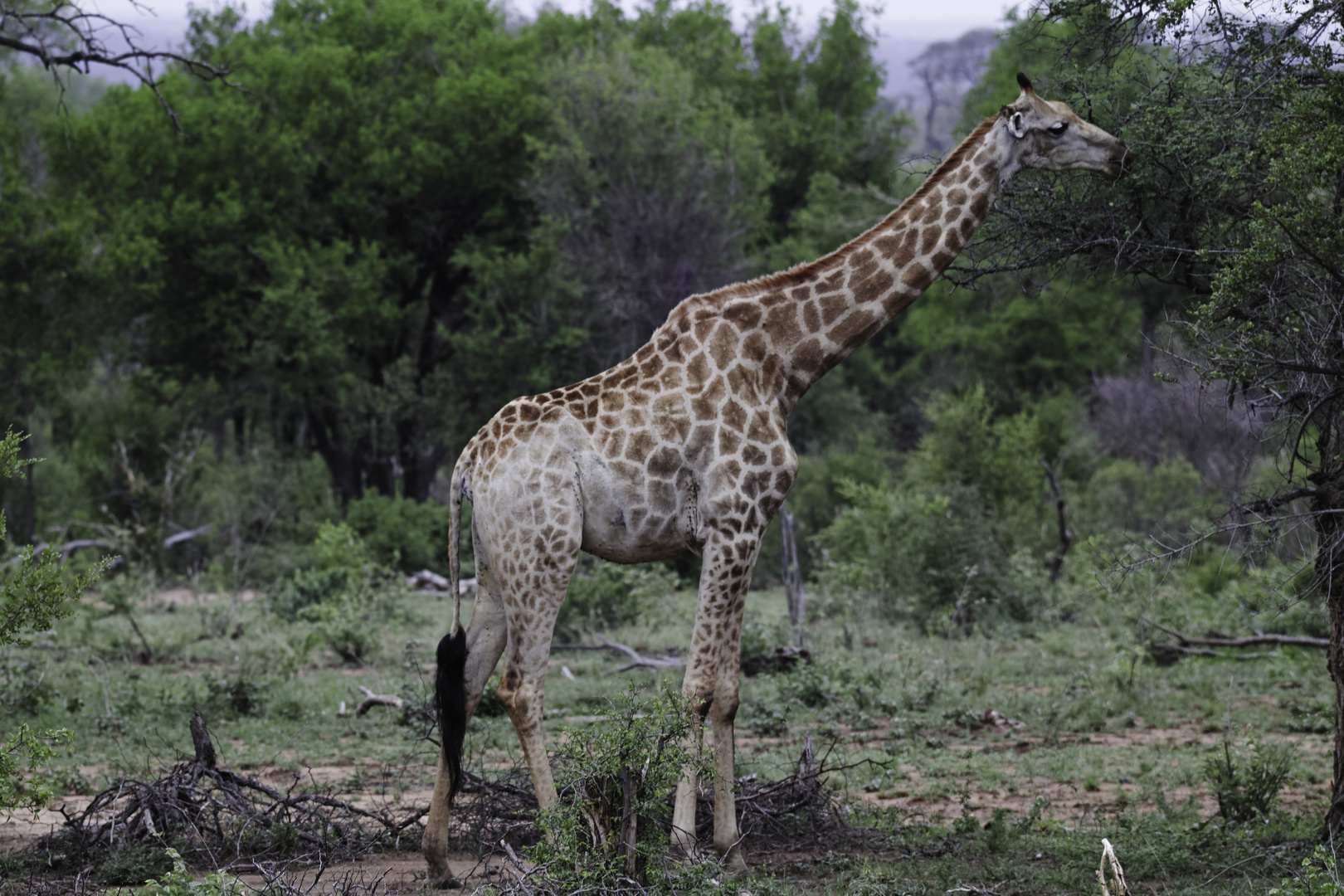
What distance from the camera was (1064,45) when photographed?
6.59 meters

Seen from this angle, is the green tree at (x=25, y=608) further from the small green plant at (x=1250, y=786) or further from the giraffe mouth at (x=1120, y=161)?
the small green plant at (x=1250, y=786)

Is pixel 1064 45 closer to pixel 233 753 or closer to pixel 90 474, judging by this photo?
pixel 233 753

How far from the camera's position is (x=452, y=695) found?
5.80 m

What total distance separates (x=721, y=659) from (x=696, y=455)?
102 centimetres

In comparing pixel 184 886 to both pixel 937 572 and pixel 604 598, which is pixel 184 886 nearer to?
pixel 604 598

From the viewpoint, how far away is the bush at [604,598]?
44.9 ft

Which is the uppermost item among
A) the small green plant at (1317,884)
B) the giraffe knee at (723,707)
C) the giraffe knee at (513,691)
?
the giraffe knee at (513,691)

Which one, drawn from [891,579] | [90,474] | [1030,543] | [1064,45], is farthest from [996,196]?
[90,474]

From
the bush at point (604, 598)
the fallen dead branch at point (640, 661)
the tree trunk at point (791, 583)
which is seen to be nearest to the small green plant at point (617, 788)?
the fallen dead branch at point (640, 661)

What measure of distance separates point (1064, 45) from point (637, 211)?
739 inches

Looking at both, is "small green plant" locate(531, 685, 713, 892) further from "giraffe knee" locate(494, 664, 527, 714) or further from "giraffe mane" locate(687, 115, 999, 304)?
"giraffe mane" locate(687, 115, 999, 304)

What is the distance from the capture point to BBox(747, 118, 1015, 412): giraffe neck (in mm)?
6199

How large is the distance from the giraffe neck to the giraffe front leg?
924 millimetres

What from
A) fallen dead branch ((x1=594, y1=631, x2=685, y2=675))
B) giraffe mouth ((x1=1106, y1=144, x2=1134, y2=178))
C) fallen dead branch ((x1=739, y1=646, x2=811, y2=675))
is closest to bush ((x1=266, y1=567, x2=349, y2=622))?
fallen dead branch ((x1=594, y1=631, x2=685, y2=675))
